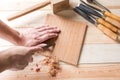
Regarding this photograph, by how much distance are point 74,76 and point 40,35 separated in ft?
0.82

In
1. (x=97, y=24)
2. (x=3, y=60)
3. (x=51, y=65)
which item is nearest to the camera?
(x=3, y=60)

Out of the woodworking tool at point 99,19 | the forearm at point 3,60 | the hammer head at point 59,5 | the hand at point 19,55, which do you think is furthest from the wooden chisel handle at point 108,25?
the forearm at point 3,60

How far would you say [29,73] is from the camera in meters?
1.10

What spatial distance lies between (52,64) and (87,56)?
0.16 metres

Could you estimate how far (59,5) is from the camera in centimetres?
126

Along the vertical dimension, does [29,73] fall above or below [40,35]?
below

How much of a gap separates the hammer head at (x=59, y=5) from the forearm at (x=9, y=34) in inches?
9.2

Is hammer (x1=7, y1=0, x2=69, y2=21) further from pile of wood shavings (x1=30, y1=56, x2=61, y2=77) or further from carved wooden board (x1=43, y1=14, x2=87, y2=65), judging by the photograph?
pile of wood shavings (x1=30, y1=56, x2=61, y2=77)

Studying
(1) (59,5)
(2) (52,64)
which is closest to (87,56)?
(2) (52,64)

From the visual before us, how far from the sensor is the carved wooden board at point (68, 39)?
1133mm

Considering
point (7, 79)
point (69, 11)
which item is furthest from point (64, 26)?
point (7, 79)

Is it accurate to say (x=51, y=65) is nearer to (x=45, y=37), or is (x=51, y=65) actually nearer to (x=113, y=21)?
(x=45, y=37)

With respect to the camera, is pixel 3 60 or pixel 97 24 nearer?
pixel 3 60

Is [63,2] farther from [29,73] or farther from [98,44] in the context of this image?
[29,73]
